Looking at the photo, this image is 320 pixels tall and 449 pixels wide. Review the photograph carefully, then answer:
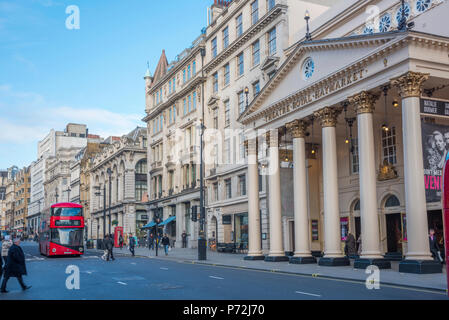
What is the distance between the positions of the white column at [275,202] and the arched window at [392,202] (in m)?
5.79

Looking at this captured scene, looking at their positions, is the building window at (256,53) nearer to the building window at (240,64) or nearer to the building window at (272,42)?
the building window at (272,42)

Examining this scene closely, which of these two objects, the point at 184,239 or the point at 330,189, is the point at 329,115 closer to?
the point at 330,189

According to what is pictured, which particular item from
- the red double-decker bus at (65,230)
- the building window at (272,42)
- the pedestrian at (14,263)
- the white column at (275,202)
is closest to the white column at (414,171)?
the white column at (275,202)

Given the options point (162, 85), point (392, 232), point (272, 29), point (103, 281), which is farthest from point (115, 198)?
point (103, 281)

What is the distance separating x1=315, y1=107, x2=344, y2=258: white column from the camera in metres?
23.4

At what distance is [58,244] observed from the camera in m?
36.2

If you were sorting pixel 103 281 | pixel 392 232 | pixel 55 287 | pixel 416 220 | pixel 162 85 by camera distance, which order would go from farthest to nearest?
pixel 162 85
pixel 392 232
pixel 416 220
pixel 103 281
pixel 55 287

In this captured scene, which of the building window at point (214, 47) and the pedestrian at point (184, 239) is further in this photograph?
the pedestrian at point (184, 239)

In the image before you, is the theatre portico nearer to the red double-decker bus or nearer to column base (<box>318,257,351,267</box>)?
column base (<box>318,257,351,267</box>)

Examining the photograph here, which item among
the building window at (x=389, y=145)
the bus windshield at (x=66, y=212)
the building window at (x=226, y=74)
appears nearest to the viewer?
the building window at (x=389, y=145)

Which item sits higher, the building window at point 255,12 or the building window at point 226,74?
the building window at point 255,12

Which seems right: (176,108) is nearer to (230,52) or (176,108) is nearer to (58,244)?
(230,52)

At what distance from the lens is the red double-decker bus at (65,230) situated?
35.7 m

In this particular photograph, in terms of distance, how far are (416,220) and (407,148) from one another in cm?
264
